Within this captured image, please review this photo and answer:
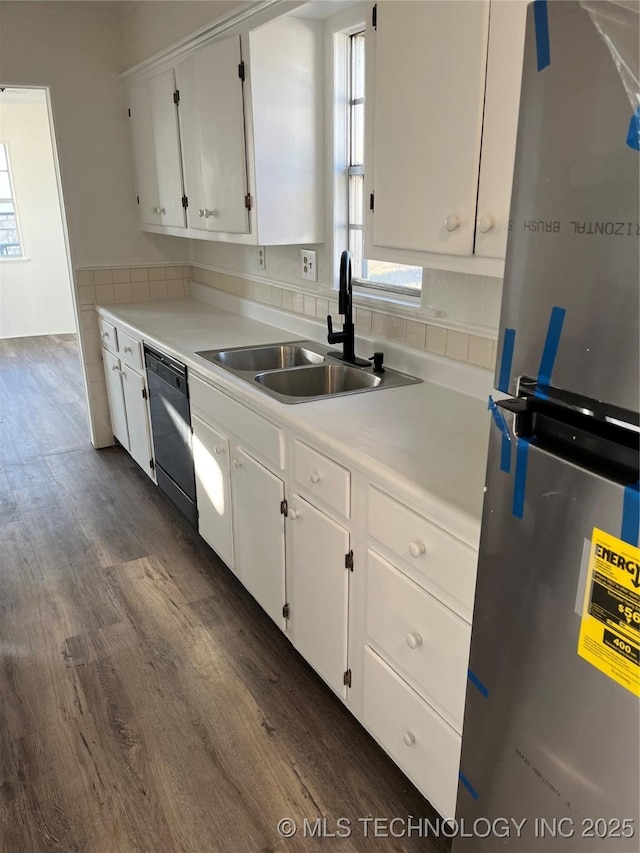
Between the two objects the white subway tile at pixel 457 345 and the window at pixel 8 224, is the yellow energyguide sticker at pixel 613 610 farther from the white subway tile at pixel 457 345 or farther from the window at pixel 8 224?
the window at pixel 8 224

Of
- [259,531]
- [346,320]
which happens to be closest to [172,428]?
[259,531]

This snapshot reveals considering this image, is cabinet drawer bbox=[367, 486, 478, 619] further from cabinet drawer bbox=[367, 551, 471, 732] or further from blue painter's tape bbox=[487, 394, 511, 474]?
blue painter's tape bbox=[487, 394, 511, 474]

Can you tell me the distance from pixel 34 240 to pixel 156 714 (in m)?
6.73

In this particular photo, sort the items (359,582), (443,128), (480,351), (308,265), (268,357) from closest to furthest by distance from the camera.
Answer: (443,128)
(359,582)
(480,351)
(268,357)
(308,265)

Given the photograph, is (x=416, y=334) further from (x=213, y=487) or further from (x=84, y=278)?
(x=84, y=278)

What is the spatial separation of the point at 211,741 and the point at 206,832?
293mm

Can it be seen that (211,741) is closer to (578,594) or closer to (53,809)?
(53,809)

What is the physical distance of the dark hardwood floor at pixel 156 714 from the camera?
168cm

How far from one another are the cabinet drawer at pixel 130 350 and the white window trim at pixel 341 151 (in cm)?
109

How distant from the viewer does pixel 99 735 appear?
1.95 meters

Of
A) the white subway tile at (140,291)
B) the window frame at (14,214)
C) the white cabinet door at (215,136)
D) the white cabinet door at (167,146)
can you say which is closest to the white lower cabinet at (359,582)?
the white cabinet door at (215,136)

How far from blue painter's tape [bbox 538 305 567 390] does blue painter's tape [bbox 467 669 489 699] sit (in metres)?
0.58

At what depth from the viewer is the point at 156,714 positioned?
79.7 inches

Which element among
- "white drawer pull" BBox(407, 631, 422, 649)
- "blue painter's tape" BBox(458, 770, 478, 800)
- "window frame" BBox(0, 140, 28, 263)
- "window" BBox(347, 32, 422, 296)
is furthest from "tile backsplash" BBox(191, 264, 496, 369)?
"window frame" BBox(0, 140, 28, 263)
